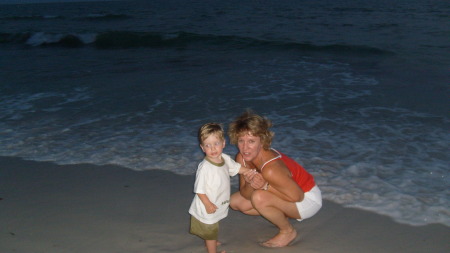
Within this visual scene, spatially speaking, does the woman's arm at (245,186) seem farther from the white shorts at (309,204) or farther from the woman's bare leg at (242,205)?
the white shorts at (309,204)

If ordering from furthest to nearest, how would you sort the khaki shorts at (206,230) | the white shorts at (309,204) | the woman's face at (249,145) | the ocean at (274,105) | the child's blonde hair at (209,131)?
1. the ocean at (274,105)
2. the white shorts at (309,204)
3. the woman's face at (249,145)
4. the khaki shorts at (206,230)
5. the child's blonde hair at (209,131)

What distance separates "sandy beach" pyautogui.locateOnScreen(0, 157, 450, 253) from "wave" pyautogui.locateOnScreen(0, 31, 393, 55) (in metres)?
10.7

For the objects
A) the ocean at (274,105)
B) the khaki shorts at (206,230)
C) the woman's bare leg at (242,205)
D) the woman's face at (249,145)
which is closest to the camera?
the khaki shorts at (206,230)

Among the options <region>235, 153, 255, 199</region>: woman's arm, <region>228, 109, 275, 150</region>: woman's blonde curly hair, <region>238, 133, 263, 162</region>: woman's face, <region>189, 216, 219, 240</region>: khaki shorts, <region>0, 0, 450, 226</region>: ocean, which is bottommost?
<region>0, 0, 450, 226</region>: ocean

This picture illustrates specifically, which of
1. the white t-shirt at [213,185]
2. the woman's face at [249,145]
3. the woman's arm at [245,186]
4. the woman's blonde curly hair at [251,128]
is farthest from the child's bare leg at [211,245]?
the woman's blonde curly hair at [251,128]

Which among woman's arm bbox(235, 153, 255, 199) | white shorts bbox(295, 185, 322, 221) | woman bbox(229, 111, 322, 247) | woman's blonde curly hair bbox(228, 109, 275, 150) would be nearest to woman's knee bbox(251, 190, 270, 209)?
woman bbox(229, 111, 322, 247)

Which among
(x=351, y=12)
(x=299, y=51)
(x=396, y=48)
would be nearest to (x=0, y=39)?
(x=299, y=51)

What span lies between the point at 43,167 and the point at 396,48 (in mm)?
12007

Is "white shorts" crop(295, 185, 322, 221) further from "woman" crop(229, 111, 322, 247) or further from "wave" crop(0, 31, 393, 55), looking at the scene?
"wave" crop(0, 31, 393, 55)

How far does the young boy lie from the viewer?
9.58 feet

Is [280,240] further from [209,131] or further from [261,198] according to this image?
[209,131]

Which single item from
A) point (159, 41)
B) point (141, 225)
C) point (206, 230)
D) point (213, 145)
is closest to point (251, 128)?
point (213, 145)

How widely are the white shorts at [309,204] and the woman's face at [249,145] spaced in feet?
1.80

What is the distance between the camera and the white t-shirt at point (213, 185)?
2963 millimetres
